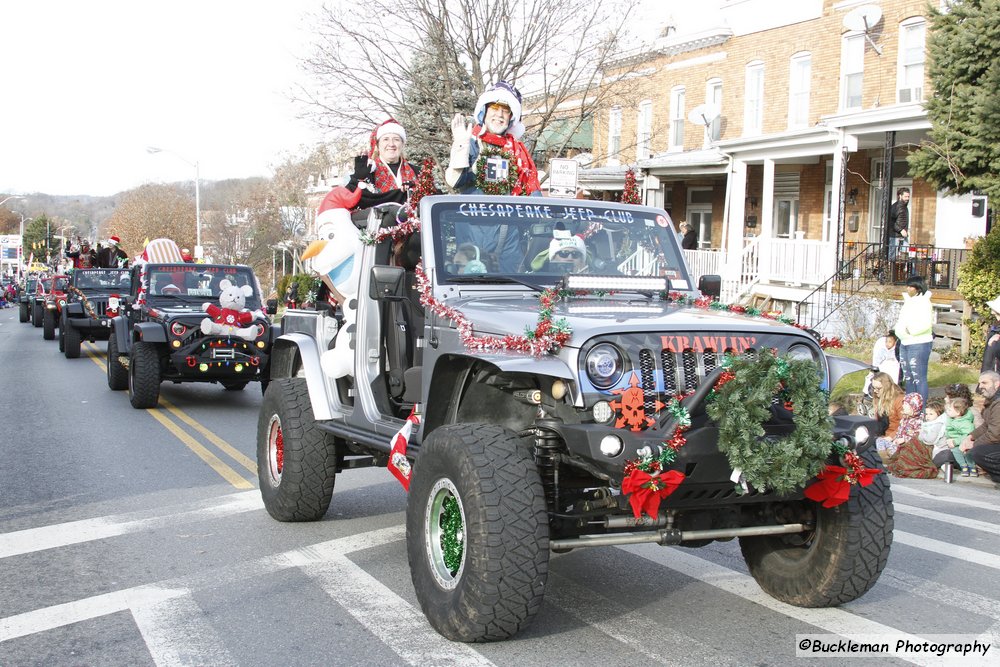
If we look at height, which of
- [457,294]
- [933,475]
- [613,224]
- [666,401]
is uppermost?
[613,224]

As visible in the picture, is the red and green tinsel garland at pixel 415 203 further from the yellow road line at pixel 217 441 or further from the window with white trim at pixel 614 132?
the window with white trim at pixel 614 132

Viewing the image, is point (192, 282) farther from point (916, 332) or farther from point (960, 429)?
point (960, 429)

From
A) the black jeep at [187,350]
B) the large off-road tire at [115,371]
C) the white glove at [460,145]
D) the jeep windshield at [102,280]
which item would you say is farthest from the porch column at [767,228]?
the white glove at [460,145]

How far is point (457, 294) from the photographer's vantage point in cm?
587

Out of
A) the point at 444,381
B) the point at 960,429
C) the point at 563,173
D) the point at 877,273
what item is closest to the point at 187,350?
the point at 563,173

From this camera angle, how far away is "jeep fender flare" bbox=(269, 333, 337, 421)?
23.5ft

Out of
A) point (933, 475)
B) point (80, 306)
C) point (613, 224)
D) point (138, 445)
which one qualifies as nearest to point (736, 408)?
point (613, 224)

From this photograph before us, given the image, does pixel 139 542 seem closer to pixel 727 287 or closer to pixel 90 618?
pixel 90 618

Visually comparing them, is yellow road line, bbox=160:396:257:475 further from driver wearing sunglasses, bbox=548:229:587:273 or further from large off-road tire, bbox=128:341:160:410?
driver wearing sunglasses, bbox=548:229:587:273

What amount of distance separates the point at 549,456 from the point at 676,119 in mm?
27903

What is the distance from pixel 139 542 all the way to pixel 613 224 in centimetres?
369

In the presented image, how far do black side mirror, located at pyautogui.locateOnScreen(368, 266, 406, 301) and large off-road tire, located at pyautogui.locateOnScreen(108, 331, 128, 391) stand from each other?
10.4 metres

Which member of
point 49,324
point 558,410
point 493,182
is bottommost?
point 49,324

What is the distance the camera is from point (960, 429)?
33.4 ft
